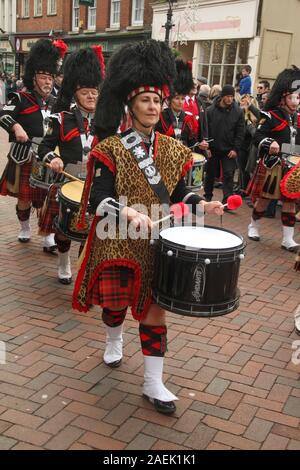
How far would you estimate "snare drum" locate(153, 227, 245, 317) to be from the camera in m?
2.64

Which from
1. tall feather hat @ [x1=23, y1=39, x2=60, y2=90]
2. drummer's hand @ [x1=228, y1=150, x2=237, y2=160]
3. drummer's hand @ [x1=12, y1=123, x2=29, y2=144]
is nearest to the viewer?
drummer's hand @ [x1=12, y1=123, x2=29, y2=144]

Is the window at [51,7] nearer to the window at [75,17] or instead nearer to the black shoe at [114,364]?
the window at [75,17]

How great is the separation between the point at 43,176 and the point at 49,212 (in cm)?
36

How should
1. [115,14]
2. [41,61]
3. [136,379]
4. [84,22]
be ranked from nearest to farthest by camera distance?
[136,379] < [41,61] < [115,14] < [84,22]

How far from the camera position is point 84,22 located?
24688mm

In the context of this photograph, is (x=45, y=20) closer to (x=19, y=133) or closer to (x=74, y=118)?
(x=19, y=133)

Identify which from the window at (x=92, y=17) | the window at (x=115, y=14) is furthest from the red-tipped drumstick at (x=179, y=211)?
the window at (x=92, y=17)

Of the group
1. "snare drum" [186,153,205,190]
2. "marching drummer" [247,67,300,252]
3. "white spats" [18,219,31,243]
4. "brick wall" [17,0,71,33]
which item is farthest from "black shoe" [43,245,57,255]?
"brick wall" [17,0,71,33]

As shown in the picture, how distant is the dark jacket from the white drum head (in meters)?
5.38

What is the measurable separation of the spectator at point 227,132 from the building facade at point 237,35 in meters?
7.28

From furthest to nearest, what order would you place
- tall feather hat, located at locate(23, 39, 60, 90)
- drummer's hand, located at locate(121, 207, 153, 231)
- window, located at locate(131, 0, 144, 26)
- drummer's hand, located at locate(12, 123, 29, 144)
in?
window, located at locate(131, 0, 144, 26) → tall feather hat, located at locate(23, 39, 60, 90) → drummer's hand, located at locate(12, 123, 29, 144) → drummer's hand, located at locate(121, 207, 153, 231)

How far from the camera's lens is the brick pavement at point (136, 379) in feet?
9.42

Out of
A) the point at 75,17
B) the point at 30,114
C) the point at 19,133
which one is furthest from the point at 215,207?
the point at 75,17

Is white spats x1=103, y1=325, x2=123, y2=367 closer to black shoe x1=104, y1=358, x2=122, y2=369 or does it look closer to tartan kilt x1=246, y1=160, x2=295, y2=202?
black shoe x1=104, y1=358, x2=122, y2=369
